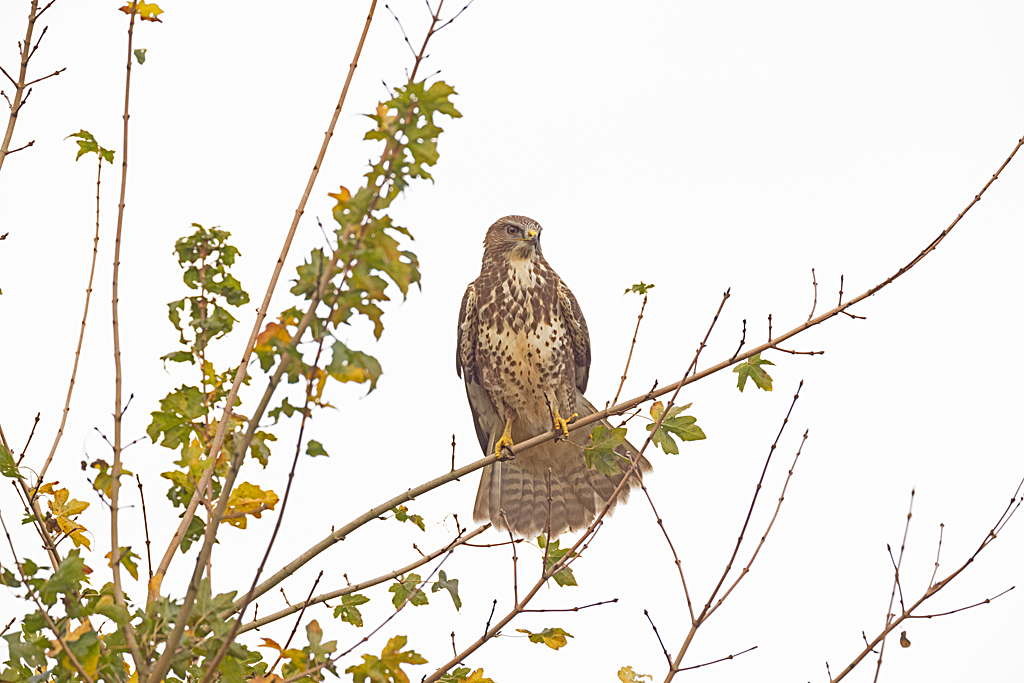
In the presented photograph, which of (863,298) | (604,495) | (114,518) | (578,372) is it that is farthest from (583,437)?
(114,518)

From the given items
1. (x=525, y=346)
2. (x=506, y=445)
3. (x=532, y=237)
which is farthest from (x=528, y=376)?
(x=532, y=237)

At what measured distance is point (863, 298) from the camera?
2.73 meters

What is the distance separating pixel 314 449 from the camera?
2.09m

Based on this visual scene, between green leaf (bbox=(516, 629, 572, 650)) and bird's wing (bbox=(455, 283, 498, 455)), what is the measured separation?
275 centimetres

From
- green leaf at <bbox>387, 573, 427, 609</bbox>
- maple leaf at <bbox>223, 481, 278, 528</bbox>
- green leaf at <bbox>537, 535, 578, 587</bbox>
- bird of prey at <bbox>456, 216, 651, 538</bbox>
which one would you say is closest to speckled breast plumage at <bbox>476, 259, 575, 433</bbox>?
bird of prey at <bbox>456, 216, 651, 538</bbox>

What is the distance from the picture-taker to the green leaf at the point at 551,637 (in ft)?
9.21

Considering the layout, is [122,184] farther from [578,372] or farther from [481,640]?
[578,372]

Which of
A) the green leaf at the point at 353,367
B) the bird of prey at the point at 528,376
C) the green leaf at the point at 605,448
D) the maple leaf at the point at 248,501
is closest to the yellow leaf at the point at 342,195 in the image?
the green leaf at the point at 353,367

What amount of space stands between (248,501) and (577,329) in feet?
10.6

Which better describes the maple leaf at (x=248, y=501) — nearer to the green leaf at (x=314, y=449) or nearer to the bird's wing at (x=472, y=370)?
the green leaf at (x=314, y=449)

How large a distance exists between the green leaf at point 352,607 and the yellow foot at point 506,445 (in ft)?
4.79

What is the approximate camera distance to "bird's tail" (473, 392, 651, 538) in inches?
203

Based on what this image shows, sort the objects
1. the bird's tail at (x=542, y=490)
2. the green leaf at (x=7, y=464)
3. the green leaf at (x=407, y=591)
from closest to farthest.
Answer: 1. the green leaf at (x=7, y=464)
2. the green leaf at (x=407, y=591)
3. the bird's tail at (x=542, y=490)

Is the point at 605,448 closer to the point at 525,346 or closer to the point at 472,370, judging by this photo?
the point at 525,346
